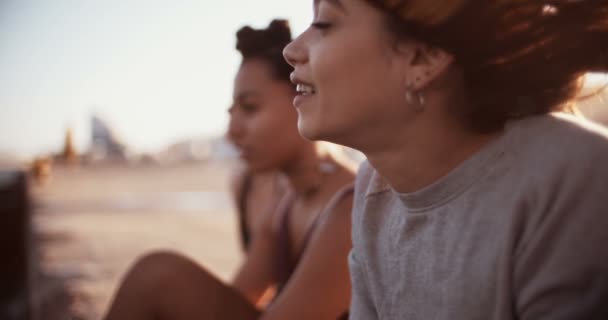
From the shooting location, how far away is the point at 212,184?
16.8m

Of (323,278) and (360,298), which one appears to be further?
(323,278)

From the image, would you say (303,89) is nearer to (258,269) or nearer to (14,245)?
(258,269)

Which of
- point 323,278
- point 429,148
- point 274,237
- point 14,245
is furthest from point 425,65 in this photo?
point 14,245

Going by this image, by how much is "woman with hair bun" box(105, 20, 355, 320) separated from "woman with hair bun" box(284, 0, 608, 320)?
0.55 metres

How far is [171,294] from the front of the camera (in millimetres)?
2006

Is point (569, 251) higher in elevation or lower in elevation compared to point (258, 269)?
higher

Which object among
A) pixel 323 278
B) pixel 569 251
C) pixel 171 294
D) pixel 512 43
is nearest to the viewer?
pixel 569 251

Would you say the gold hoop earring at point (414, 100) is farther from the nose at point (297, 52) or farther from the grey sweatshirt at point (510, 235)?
the nose at point (297, 52)

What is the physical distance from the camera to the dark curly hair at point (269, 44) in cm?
240

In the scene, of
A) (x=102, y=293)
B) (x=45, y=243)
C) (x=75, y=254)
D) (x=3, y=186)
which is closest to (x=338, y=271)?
(x=3, y=186)

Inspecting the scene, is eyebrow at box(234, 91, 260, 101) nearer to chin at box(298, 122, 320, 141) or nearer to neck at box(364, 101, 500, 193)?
chin at box(298, 122, 320, 141)

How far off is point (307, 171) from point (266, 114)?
1.08 feet

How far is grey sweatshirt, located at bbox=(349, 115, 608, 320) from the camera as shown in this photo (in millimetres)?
916

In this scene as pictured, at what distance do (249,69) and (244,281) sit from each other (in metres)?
1.07
